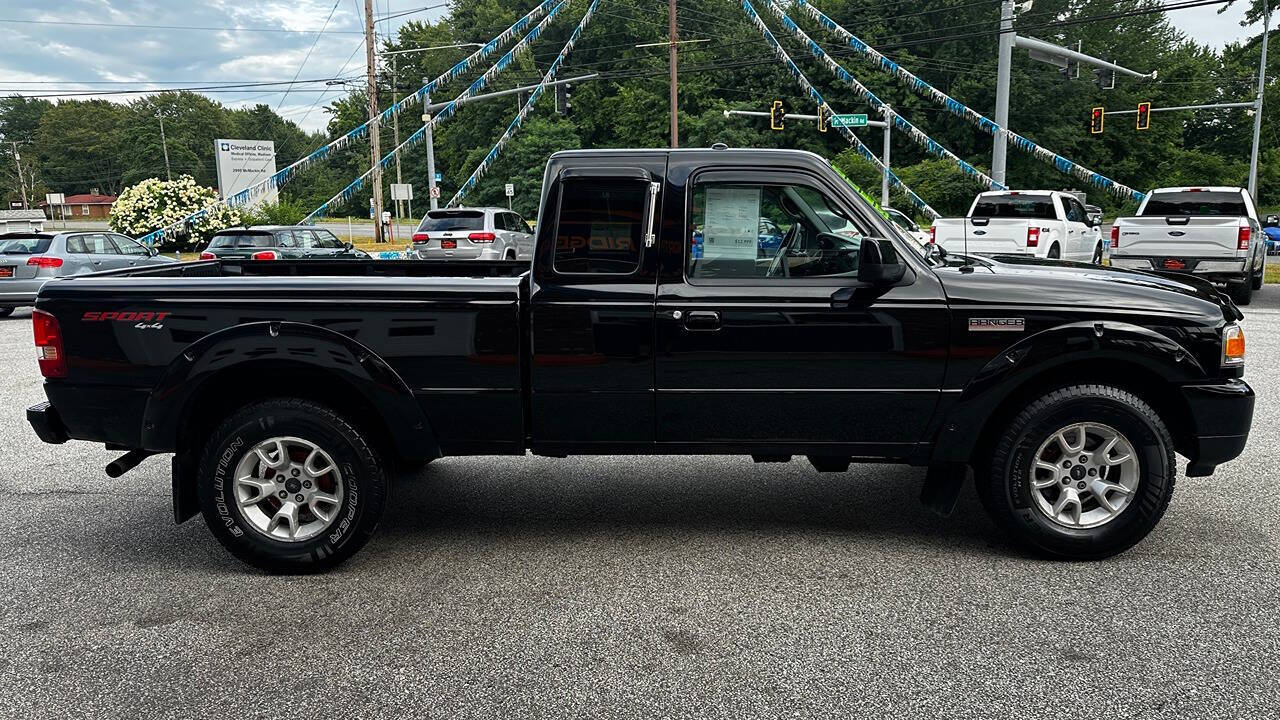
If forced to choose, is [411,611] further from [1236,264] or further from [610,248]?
[1236,264]

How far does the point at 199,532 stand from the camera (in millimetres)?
4992

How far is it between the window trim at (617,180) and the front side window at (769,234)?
22 centimetres

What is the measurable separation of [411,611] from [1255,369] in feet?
30.0

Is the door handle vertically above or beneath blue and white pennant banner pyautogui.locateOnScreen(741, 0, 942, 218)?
beneath

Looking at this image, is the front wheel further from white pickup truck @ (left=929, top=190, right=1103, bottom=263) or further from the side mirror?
white pickup truck @ (left=929, top=190, right=1103, bottom=263)

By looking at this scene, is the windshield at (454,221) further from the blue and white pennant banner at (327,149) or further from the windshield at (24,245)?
the windshield at (24,245)

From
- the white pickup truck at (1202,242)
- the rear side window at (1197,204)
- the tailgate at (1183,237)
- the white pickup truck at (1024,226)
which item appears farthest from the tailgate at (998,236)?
the rear side window at (1197,204)

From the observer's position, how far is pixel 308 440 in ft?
14.0

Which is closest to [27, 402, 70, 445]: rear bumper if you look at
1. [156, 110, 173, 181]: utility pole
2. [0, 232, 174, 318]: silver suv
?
[0, 232, 174, 318]: silver suv

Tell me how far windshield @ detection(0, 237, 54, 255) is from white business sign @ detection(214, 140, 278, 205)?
31737mm

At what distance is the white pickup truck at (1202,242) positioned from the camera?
582 inches

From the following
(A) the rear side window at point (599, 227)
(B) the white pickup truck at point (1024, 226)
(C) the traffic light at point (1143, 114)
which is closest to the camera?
(A) the rear side window at point (599, 227)

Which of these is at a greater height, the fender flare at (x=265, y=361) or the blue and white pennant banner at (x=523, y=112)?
the blue and white pennant banner at (x=523, y=112)

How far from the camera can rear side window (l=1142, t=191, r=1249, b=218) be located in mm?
16391
